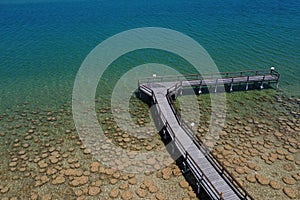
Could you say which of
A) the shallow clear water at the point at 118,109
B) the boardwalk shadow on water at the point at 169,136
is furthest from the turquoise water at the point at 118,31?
the boardwalk shadow on water at the point at 169,136

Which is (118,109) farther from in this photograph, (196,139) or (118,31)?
(118,31)

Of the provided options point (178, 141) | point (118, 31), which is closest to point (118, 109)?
point (178, 141)

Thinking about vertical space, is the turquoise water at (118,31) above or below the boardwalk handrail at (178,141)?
above

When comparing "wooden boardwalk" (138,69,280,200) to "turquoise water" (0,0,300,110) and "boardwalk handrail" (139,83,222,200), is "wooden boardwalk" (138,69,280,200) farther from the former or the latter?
"turquoise water" (0,0,300,110)

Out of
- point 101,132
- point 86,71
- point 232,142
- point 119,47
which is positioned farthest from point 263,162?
point 119,47

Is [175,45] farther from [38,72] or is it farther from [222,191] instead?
[222,191]

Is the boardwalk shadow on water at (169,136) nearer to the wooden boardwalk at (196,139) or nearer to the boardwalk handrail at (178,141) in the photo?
the wooden boardwalk at (196,139)
